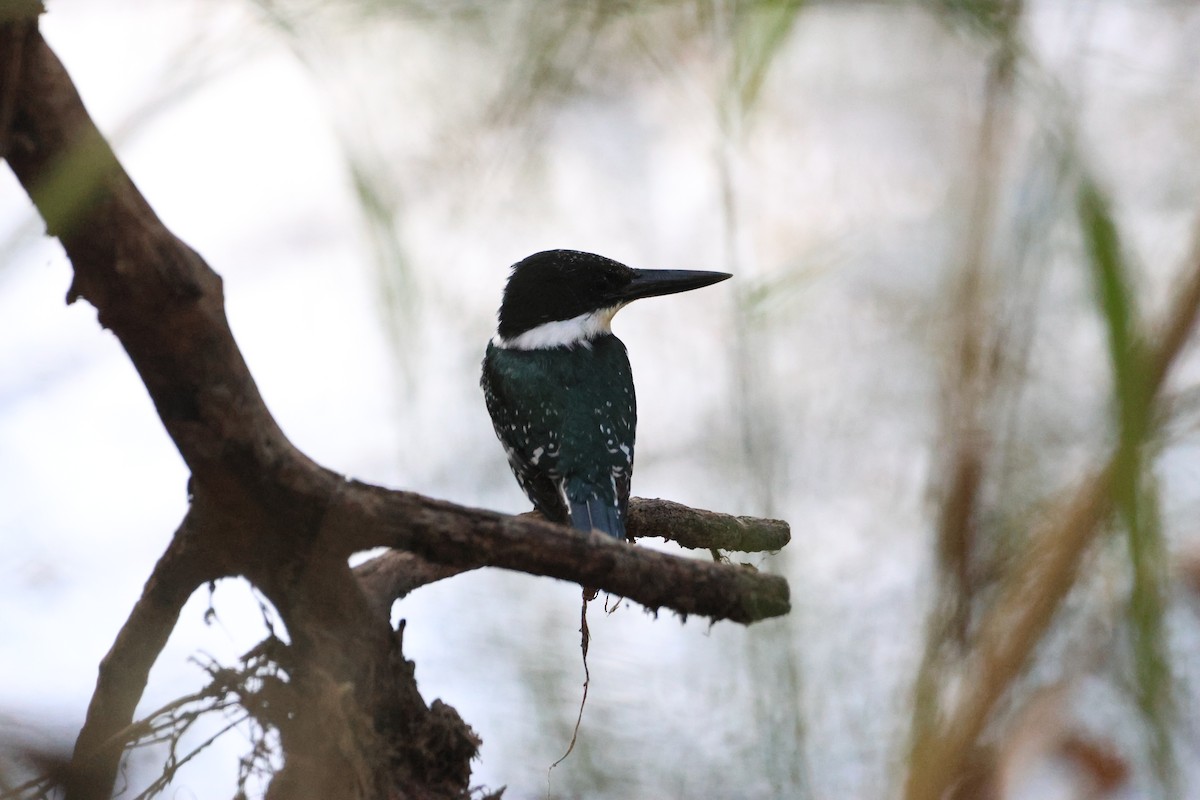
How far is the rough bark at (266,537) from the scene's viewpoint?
42.1 inches

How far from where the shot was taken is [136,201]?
1.13m

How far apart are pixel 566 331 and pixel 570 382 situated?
326mm

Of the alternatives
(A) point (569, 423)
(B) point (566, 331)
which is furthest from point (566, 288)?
(A) point (569, 423)

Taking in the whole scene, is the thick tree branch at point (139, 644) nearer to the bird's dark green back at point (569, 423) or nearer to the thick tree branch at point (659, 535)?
the thick tree branch at point (659, 535)

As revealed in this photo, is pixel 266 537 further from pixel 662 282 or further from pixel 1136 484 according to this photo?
pixel 662 282

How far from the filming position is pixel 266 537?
4.48 feet

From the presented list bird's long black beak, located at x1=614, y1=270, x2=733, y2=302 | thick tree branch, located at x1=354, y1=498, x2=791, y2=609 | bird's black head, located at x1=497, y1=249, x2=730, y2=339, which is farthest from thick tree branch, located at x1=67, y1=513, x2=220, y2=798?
bird's black head, located at x1=497, y1=249, x2=730, y2=339

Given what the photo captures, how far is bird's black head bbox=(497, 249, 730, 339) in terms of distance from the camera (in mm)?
3186

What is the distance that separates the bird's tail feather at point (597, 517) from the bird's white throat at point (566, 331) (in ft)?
2.44

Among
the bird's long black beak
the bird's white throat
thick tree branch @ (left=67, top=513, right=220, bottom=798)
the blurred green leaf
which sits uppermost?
the bird's long black beak

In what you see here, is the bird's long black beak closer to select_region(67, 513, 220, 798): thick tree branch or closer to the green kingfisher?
the green kingfisher

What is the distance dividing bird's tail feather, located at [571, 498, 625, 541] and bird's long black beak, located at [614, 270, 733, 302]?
2.30 ft

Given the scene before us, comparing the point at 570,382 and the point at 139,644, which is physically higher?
the point at 570,382

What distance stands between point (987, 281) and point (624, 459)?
1.86 meters
